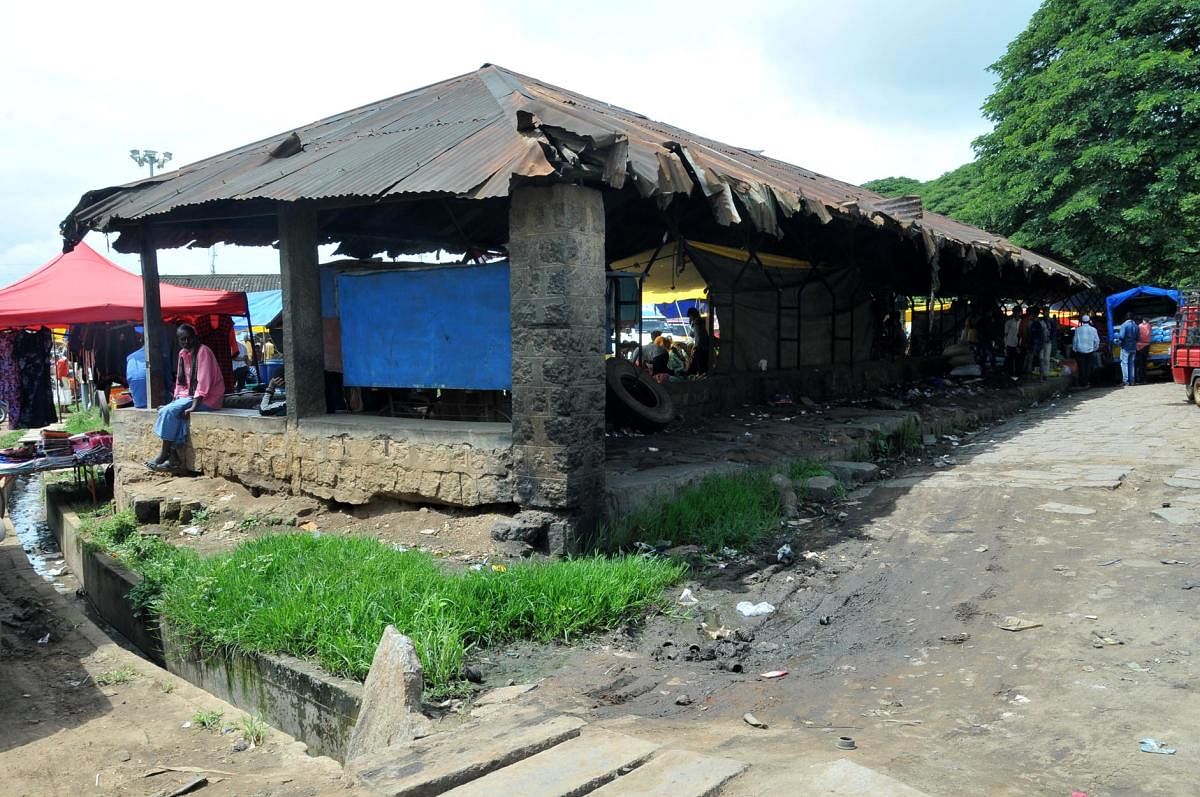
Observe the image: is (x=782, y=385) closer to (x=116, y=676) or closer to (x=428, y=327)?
(x=428, y=327)

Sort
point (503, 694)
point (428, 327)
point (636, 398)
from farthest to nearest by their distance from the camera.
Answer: point (636, 398), point (428, 327), point (503, 694)

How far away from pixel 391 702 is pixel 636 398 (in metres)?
6.37

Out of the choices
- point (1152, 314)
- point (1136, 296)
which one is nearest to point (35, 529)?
point (1136, 296)

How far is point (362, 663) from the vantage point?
399 cm

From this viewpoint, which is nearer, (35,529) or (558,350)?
(558,350)

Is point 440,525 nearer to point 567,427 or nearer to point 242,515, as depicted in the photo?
point 567,427

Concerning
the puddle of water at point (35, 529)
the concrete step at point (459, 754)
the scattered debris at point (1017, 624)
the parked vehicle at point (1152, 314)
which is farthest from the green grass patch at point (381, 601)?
the parked vehicle at point (1152, 314)

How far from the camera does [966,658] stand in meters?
4.15

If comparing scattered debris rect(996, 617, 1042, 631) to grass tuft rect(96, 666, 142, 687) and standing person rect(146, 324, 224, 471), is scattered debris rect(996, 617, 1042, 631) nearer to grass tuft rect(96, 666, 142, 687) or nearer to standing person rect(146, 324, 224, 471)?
grass tuft rect(96, 666, 142, 687)

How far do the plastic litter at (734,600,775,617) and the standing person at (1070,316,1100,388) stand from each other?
17887 mm

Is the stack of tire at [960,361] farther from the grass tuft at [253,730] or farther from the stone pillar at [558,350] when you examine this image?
the grass tuft at [253,730]

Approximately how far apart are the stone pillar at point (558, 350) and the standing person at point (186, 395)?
446cm

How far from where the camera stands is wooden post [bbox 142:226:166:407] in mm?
8969

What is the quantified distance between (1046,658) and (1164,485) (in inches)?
184
